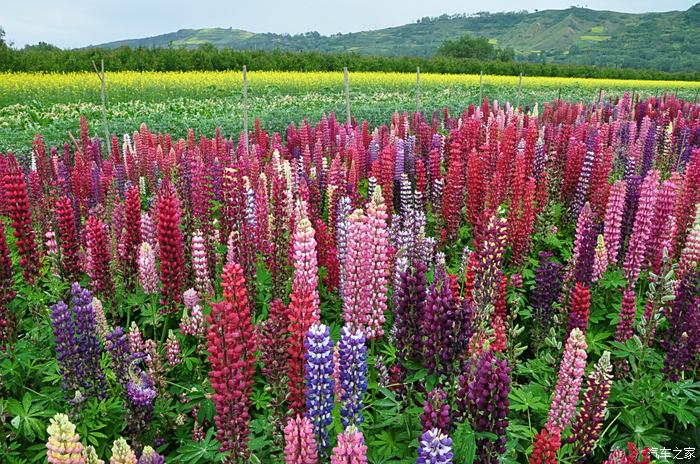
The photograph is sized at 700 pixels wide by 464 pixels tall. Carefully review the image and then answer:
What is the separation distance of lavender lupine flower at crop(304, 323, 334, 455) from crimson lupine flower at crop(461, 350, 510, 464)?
674mm

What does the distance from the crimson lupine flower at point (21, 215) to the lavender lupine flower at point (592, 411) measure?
159 inches

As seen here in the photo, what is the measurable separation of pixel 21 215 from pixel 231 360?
273cm

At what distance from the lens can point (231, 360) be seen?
7.67ft

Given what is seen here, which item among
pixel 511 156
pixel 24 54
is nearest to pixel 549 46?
pixel 24 54

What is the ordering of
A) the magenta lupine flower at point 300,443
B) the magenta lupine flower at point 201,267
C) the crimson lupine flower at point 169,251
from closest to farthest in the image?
the magenta lupine flower at point 300,443, the crimson lupine flower at point 169,251, the magenta lupine flower at point 201,267

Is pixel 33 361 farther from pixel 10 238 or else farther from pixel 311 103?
pixel 311 103

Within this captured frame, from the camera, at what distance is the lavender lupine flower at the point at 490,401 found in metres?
2.32

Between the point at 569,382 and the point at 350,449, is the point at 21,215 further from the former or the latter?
the point at 569,382

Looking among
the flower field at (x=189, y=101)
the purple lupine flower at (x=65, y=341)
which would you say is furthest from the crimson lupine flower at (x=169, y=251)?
the flower field at (x=189, y=101)

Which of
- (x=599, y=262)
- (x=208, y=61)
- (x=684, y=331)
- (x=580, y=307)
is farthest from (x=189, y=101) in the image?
(x=684, y=331)

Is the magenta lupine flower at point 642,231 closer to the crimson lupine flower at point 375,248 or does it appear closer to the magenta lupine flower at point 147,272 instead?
the crimson lupine flower at point 375,248

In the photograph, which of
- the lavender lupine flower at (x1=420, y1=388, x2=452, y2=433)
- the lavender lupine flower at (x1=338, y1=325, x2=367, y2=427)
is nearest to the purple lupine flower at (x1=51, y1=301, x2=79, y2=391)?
the lavender lupine flower at (x1=338, y1=325, x2=367, y2=427)

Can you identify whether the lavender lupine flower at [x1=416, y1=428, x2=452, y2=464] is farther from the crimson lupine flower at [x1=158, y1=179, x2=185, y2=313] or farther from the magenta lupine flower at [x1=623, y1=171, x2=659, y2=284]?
the magenta lupine flower at [x1=623, y1=171, x2=659, y2=284]

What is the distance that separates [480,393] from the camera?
92.9 inches
